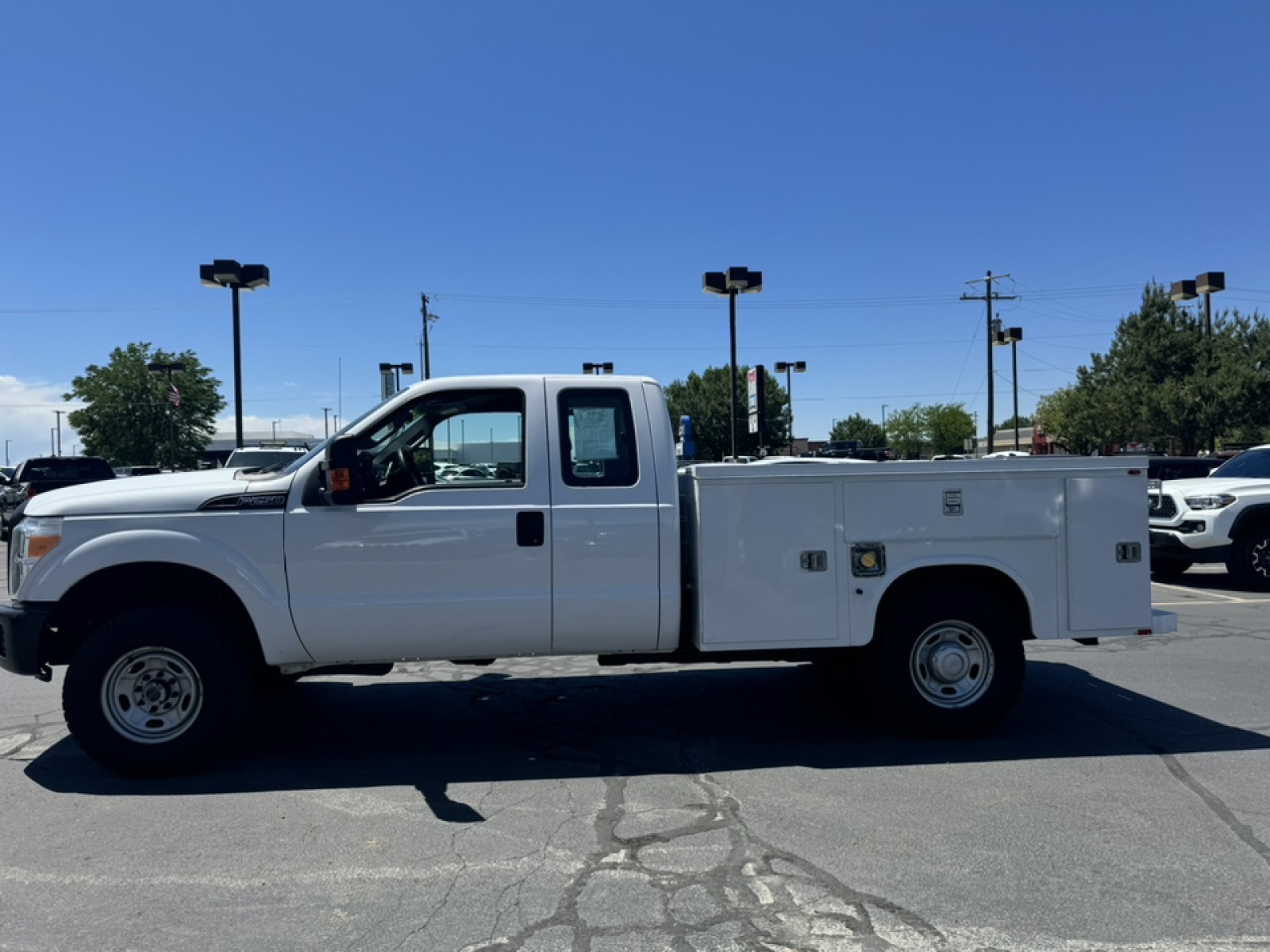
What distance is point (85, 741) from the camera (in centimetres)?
507

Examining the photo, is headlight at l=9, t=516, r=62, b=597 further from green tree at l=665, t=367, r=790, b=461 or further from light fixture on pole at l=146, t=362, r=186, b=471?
green tree at l=665, t=367, r=790, b=461

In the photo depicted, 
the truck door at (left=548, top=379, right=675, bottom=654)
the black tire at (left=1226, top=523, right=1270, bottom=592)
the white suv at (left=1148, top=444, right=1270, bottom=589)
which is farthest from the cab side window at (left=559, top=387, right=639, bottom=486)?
the black tire at (left=1226, top=523, right=1270, bottom=592)

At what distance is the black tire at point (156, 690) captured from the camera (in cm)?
504

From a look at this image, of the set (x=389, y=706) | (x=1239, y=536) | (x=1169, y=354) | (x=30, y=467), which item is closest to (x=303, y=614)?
(x=389, y=706)

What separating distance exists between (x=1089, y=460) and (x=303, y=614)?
4.41 m

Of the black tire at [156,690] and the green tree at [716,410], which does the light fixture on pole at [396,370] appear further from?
the green tree at [716,410]

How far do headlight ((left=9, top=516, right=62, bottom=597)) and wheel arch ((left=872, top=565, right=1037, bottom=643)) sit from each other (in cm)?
439

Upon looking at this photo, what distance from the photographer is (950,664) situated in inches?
222

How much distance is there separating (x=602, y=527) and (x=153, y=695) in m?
2.51

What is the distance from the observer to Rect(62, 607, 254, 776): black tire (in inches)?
199

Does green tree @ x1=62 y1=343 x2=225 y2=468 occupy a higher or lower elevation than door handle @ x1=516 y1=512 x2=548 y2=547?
higher

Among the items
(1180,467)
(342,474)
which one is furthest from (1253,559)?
(342,474)

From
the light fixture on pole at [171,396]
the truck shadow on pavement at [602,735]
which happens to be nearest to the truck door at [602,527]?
the truck shadow on pavement at [602,735]

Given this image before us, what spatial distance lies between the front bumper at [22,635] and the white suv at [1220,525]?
1149 centimetres
